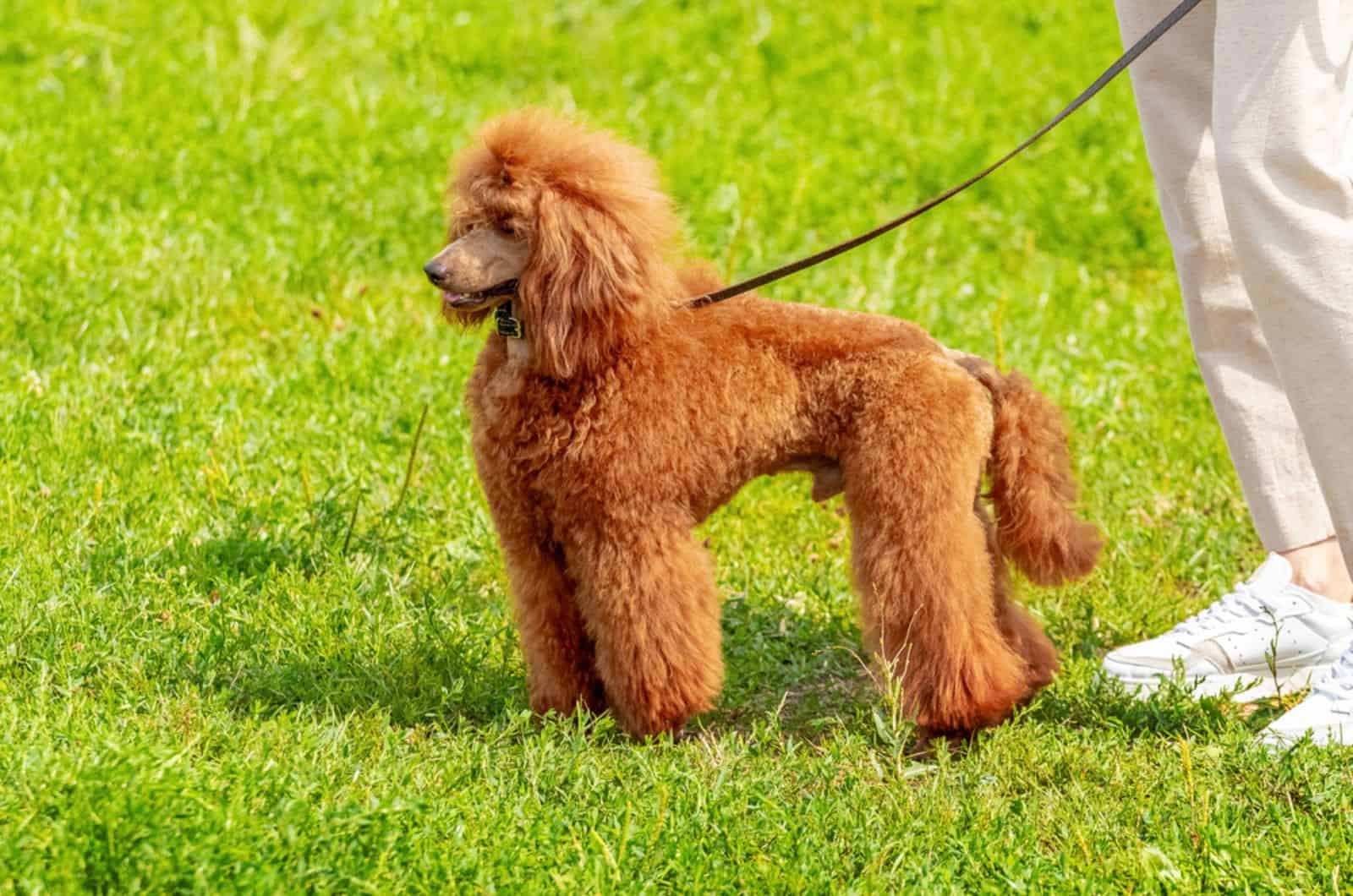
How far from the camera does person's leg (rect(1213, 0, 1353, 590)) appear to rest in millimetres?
3225

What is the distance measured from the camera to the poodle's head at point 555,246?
3135 millimetres

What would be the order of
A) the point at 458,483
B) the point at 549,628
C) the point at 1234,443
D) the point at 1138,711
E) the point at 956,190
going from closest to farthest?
the point at 549,628 → the point at 956,190 → the point at 1138,711 → the point at 1234,443 → the point at 458,483

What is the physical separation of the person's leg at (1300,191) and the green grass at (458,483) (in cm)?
70

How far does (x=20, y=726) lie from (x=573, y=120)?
5.30ft

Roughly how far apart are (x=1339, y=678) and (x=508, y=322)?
195 centimetres

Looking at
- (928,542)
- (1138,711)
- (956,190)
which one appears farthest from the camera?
(1138,711)

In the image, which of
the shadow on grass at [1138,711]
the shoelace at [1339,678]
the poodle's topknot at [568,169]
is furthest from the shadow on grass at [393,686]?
the shoelace at [1339,678]

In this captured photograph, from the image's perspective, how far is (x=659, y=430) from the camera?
321cm

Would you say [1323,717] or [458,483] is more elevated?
[458,483]

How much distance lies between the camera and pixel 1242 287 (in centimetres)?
385

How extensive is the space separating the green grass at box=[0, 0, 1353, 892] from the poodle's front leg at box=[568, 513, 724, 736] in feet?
0.40

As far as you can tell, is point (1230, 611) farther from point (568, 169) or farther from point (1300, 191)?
point (568, 169)

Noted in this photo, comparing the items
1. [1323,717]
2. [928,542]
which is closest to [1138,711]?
[1323,717]


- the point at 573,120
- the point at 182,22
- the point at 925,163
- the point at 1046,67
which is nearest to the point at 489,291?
the point at 573,120
